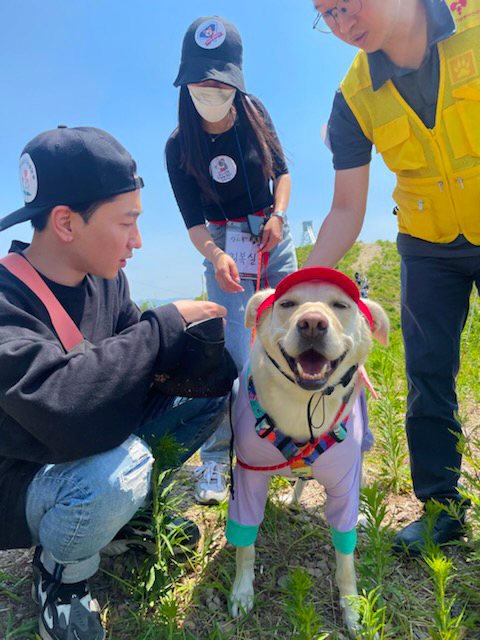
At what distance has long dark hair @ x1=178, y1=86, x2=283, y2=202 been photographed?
267 cm

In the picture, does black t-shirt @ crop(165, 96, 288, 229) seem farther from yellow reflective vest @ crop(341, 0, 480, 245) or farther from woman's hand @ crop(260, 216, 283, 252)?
yellow reflective vest @ crop(341, 0, 480, 245)

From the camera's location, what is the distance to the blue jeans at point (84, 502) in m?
1.51

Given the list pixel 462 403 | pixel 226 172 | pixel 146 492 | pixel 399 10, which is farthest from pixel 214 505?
pixel 399 10

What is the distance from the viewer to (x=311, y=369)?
1.57m

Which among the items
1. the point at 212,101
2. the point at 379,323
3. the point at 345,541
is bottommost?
the point at 345,541

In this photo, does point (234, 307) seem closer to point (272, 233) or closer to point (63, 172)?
point (272, 233)

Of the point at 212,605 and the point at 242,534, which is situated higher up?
the point at 242,534

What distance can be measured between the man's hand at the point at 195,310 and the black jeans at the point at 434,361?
38.6 inches

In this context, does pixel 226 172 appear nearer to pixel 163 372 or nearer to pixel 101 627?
pixel 163 372

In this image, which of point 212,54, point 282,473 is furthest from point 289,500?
point 212,54

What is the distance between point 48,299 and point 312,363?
981mm

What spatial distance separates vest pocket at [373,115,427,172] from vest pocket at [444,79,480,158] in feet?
0.44

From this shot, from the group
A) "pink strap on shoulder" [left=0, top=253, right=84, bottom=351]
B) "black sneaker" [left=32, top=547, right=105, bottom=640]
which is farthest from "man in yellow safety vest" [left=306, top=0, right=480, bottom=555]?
"black sneaker" [left=32, top=547, right=105, bottom=640]

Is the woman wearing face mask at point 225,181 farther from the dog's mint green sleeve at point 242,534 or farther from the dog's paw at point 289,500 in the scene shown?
the dog's mint green sleeve at point 242,534
